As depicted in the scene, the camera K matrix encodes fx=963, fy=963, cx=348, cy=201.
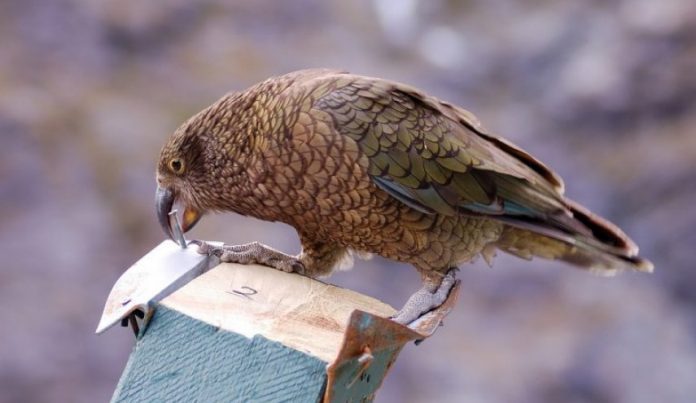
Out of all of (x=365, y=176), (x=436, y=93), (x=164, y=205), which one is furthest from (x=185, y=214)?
(x=436, y=93)

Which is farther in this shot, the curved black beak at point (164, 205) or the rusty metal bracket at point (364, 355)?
the curved black beak at point (164, 205)

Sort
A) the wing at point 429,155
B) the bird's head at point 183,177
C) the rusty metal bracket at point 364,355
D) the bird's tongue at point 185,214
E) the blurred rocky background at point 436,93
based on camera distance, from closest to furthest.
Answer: the rusty metal bracket at point 364,355
the wing at point 429,155
the bird's head at point 183,177
the bird's tongue at point 185,214
the blurred rocky background at point 436,93

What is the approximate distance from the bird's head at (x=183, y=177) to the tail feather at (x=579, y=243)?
2.72ft

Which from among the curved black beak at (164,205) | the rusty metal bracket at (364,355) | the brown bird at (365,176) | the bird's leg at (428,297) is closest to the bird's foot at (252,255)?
the brown bird at (365,176)

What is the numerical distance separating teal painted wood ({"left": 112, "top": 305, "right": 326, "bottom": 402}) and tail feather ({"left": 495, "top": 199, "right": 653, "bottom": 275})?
0.82 meters

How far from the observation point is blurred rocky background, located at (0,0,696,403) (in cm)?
577

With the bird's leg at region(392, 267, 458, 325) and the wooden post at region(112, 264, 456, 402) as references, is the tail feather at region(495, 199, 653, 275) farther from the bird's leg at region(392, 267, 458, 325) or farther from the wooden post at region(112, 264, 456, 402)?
the wooden post at region(112, 264, 456, 402)

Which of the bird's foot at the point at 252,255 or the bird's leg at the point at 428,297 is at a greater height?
the bird's leg at the point at 428,297

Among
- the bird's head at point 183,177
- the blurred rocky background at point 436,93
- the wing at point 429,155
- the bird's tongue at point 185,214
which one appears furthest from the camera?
the blurred rocky background at point 436,93

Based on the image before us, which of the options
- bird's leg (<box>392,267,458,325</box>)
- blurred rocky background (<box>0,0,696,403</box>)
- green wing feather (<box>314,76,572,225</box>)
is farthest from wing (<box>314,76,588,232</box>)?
blurred rocky background (<box>0,0,696,403</box>)

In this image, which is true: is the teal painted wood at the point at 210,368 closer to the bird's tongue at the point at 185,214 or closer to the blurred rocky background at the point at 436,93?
the bird's tongue at the point at 185,214

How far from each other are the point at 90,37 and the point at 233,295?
5.40 meters

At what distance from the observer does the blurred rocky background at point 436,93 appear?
18.9 ft

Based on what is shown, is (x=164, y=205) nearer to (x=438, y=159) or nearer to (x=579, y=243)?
→ (x=438, y=159)
